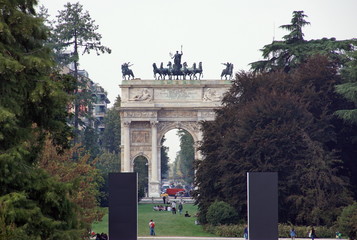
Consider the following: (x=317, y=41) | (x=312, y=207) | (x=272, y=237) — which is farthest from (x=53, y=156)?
(x=317, y=41)

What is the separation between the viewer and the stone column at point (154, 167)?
84000mm

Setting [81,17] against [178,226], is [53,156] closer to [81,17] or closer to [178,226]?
[178,226]

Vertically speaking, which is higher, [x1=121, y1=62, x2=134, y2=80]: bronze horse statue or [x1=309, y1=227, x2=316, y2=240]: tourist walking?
[x1=121, y1=62, x2=134, y2=80]: bronze horse statue

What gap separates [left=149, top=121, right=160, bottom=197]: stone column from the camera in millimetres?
84000

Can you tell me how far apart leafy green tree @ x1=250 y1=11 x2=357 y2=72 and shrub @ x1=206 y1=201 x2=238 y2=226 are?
12.7 m

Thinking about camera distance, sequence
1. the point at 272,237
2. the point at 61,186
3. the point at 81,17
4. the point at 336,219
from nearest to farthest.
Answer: the point at 61,186 → the point at 272,237 → the point at 336,219 → the point at 81,17

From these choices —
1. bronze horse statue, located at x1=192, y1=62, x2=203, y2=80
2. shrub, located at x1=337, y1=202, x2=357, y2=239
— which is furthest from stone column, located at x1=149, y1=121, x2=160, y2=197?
shrub, located at x1=337, y1=202, x2=357, y2=239

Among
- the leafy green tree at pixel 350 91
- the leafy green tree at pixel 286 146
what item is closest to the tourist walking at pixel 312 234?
the leafy green tree at pixel 286 146

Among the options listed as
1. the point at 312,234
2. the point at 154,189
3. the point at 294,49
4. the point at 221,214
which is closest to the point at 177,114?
the point at 154,189

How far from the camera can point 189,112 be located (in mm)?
83562

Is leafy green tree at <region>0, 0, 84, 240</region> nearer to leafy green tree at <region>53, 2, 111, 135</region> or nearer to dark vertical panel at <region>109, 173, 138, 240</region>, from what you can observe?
dark vertical panel at <region>109, 173, 138, 240</region>

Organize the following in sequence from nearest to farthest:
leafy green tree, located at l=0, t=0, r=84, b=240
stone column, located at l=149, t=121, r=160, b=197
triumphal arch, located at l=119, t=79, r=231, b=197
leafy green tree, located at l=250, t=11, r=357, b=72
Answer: leafy green tree, located at l=0, t=0, r=84, b=240
leafy green tree, located at l=250, t=11, r=357, b=72
triumphal arch, located at l=119, t=79, r=231, b=197
stone column, located at l=149, t=121, r=160, b=197

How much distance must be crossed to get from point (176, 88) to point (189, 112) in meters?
2.75

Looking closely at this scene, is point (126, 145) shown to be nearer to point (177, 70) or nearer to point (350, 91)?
point (177, 70)
